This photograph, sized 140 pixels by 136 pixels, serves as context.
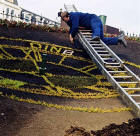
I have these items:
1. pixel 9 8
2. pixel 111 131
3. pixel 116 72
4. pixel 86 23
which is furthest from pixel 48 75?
pixel 9 8

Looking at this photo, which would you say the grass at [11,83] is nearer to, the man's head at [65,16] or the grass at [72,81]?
the grass at [72,81]

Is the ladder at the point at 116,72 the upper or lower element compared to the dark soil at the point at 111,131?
upper

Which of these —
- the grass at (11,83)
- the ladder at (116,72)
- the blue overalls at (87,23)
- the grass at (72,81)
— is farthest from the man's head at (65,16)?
the grass at (11,83)

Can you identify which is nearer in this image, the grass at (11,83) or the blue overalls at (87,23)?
the grass at (11,83)

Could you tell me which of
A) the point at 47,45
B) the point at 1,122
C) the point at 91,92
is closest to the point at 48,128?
the point at 1,122

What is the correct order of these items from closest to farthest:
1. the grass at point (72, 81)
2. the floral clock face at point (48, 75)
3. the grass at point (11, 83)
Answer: the floral clock face at point (48, 75) → the grass at point (11, 83) → the grass at point (72, 81)

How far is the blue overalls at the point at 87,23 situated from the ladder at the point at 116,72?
0.40 metres

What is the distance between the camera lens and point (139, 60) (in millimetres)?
11266

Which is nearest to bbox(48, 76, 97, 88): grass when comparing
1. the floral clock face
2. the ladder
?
the floral clock face

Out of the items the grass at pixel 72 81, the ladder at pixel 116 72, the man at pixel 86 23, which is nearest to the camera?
the ladder at pixel 116 72

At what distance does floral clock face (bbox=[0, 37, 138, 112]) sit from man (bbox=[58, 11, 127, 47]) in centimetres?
118

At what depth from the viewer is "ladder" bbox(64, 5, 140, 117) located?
5605 mm

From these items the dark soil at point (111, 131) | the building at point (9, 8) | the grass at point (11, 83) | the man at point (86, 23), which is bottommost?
the dark soil at point (111, 131)

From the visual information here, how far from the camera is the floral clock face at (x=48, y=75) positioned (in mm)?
6037
